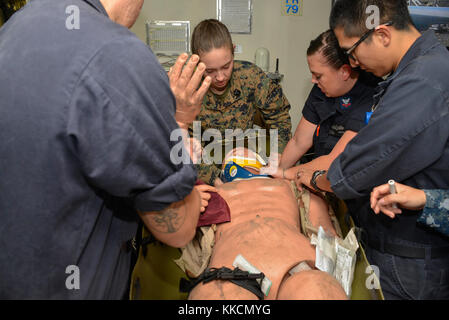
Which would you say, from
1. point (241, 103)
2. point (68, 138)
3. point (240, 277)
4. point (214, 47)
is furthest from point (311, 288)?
point (241, 103)

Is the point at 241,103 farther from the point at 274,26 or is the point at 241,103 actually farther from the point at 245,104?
the point at 274,26

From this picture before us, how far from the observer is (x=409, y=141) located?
3.96ft

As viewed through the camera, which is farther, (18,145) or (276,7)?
(276,7)

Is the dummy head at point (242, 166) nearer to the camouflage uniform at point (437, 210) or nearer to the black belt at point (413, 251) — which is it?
the black belt at point (413, 251)

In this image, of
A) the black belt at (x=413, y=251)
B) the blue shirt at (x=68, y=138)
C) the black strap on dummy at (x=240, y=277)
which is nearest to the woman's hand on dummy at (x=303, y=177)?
the black belt at (x=413, y=251)

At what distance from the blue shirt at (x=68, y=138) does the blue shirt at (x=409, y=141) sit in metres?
0.77

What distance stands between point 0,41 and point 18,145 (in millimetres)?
286

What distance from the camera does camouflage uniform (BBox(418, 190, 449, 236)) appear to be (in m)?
1.23

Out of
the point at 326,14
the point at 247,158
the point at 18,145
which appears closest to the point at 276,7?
the point at 326,14

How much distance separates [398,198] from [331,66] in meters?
0.97

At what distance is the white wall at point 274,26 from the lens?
372 centimetres

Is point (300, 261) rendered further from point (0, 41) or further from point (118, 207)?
point (0, 41)

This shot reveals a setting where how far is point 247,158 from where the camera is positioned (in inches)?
84.4
